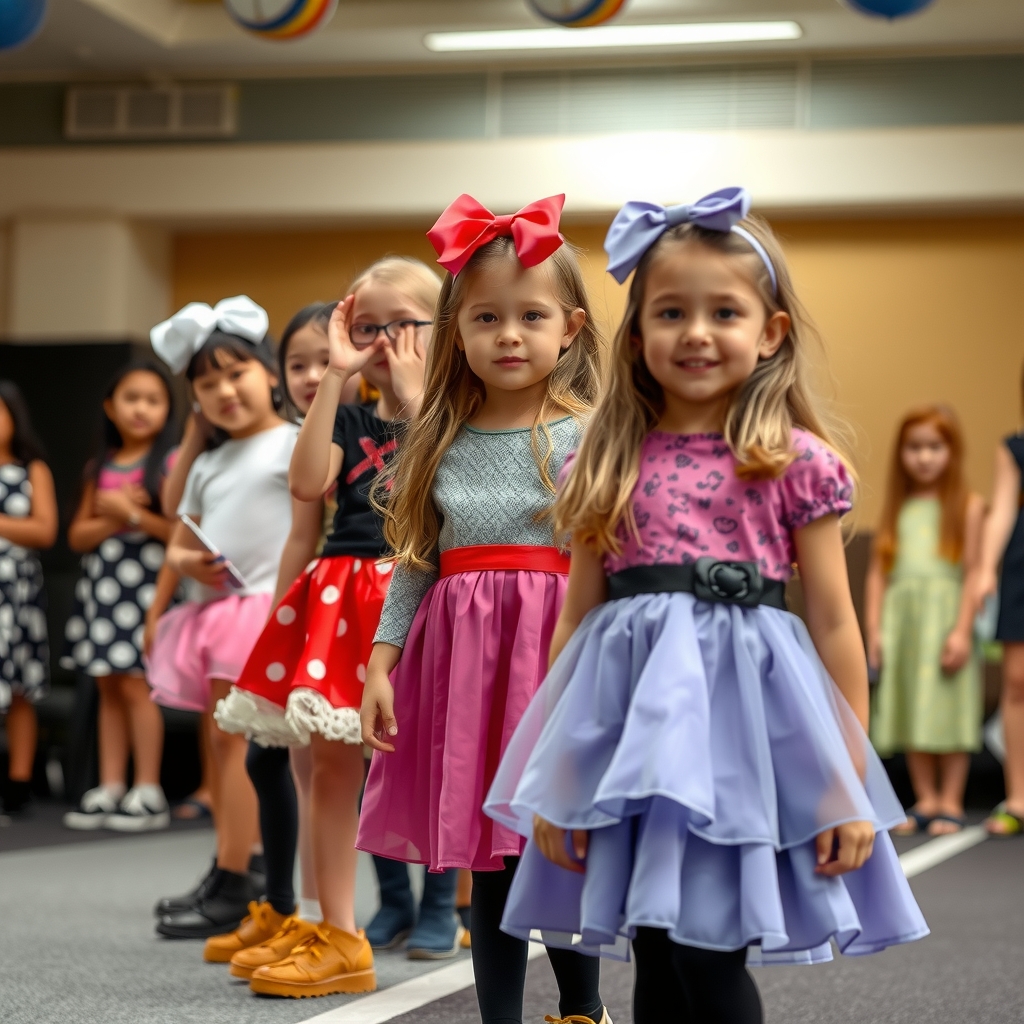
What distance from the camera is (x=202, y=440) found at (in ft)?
10.3

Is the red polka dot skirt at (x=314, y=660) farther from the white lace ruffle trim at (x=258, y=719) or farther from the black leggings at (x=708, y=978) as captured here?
the black leggings at (x=708, y=978)

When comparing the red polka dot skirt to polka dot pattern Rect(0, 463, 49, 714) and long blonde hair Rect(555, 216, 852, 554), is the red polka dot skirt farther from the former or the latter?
polka dot pattern Rect(0, 463, 49, 714)

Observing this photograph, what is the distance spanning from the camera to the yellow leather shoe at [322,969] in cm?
229

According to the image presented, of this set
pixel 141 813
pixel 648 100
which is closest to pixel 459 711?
pixel 141 813

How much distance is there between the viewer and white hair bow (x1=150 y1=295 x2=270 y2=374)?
9.92 ft

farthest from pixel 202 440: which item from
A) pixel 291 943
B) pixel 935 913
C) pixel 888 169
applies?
pixel 888 169

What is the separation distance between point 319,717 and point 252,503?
0.80 m

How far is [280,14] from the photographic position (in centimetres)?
489

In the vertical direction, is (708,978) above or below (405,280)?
below

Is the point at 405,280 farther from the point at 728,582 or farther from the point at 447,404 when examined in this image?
the point at 728,582

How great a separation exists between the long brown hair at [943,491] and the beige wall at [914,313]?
83.9 inches

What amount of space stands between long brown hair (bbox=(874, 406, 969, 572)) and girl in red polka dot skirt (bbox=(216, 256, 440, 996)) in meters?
2.97

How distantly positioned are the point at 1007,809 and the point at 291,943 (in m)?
3.00

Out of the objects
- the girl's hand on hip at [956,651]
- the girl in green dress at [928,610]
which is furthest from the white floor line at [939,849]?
the girl's hand on hip at [956,651]
